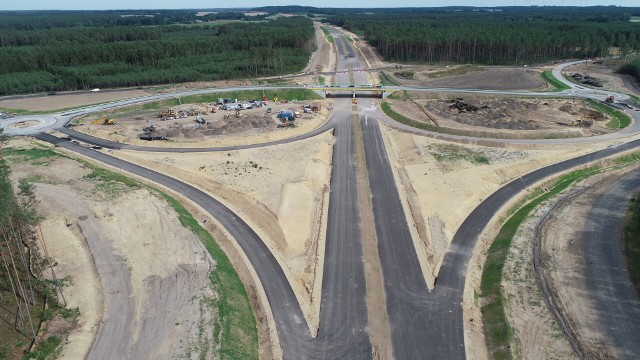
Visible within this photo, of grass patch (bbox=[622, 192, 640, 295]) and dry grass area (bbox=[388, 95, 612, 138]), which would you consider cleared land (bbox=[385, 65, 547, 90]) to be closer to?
dry grass area (bbox=[388, 95, 612, 138])

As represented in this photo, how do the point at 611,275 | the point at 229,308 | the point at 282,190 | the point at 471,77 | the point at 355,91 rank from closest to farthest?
the point at 229,308
the point at 611,275
the point at 282,190
the point at 355,91
the point at 471,77

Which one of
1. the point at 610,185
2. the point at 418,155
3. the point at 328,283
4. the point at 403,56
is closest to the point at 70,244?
the point at 328,283

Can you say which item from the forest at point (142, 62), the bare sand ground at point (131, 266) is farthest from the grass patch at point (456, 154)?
the forest at point (142, 62)

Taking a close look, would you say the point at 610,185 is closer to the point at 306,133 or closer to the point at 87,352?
the point at 306,133

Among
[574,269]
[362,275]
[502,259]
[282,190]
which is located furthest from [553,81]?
[362,275]

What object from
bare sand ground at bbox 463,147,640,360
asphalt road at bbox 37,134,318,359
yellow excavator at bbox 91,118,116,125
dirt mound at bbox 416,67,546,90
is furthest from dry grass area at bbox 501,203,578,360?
dirt mound at bbox 416,67,546,90

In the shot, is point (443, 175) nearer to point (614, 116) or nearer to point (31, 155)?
point (614, 116)
